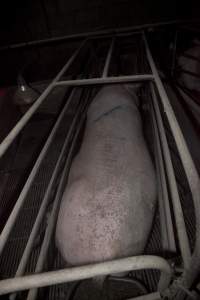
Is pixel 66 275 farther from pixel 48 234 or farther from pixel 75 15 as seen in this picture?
pixel 75 15

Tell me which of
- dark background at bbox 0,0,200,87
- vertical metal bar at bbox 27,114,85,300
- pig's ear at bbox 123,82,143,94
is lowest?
vertical metal bar at bbox 27,114,85,300

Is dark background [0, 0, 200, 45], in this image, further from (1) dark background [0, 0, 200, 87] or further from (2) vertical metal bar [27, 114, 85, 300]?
(2) vertical metal bar [27, 114, 85, 300]

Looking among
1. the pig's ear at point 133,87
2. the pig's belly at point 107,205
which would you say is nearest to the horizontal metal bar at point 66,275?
the pig's belly at point 107,205

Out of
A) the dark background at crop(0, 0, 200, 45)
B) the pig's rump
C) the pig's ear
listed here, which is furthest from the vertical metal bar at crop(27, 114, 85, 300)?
the dark background at crop(0, 0, 200, 45)

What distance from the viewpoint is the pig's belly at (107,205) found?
1.22 m

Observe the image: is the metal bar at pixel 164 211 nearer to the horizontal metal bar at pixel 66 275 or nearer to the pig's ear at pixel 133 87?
the horizontal metal bar at pixel 66 275

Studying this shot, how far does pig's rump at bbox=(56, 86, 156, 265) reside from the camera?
1.22 m

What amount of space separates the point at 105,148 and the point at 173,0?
11.1 ft

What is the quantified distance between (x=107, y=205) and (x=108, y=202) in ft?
0.06

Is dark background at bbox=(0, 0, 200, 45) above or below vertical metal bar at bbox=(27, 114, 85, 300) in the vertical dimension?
above

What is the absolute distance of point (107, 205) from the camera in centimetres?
128

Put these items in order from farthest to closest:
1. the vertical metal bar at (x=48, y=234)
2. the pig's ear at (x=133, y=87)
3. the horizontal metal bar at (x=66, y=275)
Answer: the pig's ear at (x=133, y=87)
the vertical metal bar at (x=48, y=234)
the horizontal metal bar at (x=66, y=275)

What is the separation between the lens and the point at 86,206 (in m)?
1.30

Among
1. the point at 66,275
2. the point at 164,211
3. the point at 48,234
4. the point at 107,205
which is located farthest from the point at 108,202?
the point at 66,275
